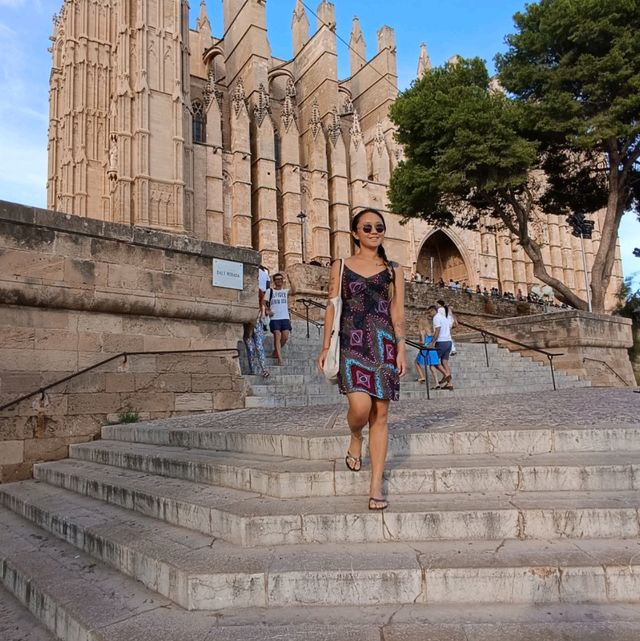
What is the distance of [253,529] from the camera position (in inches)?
104

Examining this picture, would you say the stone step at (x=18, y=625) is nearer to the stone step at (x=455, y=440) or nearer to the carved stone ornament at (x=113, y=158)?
the stone step at (x=455, y=440)

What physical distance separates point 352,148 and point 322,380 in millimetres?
30534

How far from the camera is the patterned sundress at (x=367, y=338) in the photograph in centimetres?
279

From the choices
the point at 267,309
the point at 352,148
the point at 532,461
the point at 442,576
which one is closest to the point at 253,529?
the point at 442,576

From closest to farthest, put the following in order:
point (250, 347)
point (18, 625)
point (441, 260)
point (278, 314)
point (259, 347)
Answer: point (18, 625), point (259, 347), point (250, 347), point (278, 314), point (441, 260)

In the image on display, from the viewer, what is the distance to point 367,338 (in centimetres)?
284

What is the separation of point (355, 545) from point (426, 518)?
39 cm

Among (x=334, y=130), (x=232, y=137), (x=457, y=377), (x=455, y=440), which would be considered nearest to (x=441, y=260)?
(x=334, y=130)

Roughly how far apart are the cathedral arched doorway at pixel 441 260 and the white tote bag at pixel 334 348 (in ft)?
124

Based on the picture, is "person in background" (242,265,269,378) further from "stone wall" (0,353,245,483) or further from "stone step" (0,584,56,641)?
"stone step" (0,584,56,641)

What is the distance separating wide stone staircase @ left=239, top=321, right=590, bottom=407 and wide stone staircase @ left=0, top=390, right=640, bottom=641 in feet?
11.2

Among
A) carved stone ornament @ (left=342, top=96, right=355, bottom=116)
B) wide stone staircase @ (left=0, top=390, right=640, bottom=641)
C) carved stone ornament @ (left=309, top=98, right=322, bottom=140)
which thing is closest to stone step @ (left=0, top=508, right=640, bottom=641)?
wide stone staircase @ (left=0, top=390, right=640, bottom=641)

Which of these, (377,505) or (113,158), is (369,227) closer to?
(377,505)

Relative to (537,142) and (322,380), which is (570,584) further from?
(537,142)
